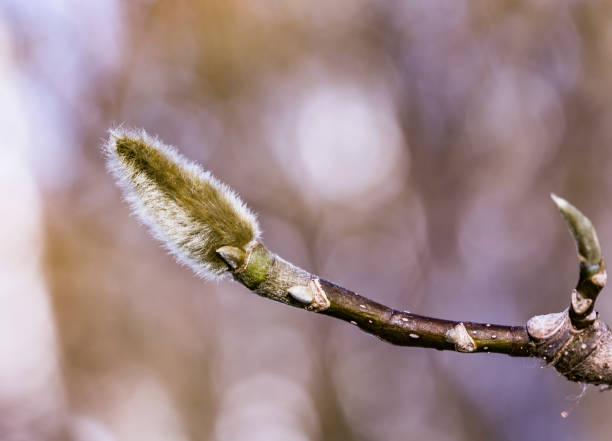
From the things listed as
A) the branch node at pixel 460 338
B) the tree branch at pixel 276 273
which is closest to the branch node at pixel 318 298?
the tree branch at pixel 276 273

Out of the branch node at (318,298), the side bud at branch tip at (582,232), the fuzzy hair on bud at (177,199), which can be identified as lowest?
the side bud at branch tip at (582,232)

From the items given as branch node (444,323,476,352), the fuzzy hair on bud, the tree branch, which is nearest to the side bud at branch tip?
the tree branch

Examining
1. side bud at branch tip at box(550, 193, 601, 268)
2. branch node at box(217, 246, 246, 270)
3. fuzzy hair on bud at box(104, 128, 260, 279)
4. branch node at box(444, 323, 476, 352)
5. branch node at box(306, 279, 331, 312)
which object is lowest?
branch node at box(444, 323, 476, 352)

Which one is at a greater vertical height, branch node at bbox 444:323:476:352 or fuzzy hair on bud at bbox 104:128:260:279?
fuzzy hair on bud at bbox 104:128:260:279

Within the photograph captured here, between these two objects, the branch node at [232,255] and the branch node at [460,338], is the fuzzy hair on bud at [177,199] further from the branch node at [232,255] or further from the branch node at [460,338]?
the branch node at [460,338]

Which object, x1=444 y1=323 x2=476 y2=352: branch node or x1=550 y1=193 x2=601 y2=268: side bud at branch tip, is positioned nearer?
x1=550 y1=193 x2=601 y2=268: side bud at branch tip

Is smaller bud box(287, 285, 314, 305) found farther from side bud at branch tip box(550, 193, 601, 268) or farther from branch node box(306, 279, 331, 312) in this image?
side bud at branch tip box(550, 193, 601, 268)

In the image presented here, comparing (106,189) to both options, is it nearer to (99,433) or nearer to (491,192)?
(99,433)

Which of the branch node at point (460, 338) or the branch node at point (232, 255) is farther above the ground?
the branch node at point (232, 255)
